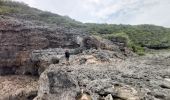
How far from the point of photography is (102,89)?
17516mm

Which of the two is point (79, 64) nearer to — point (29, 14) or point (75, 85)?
point (75, 85)

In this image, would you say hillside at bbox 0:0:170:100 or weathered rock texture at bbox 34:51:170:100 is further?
hillside at bbox 0:0:170:100

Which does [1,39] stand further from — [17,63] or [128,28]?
[128,28]

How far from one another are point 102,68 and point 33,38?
14745 millimetres

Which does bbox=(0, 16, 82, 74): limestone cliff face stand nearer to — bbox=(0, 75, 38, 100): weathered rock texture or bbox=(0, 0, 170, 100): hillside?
bbox=(0, 0, 170, 100): hillside

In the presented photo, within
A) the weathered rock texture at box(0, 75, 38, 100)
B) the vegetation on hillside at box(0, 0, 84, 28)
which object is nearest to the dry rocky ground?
the weathered rock texture at box(0, 75, 38, 100)

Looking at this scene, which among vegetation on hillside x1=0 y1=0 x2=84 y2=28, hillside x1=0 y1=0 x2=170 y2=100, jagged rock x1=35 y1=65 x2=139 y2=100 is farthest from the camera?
vegetation on hillside x1=0 y1=0 x2=84 y2=28

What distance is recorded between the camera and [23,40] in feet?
111

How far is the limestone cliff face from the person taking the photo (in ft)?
109

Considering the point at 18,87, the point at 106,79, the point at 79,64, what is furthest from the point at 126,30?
the point at 106,79

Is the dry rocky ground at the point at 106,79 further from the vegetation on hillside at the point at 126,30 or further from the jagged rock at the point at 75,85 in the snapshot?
the vegetation on hillside at the point at 126,30

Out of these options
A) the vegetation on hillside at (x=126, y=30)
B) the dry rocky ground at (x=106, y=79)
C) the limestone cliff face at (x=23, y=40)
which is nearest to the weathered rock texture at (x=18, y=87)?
the limestone cliff face at (x=23, y=40)

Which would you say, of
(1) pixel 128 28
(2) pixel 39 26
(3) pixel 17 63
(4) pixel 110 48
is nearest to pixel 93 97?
(4) pixel 110 48

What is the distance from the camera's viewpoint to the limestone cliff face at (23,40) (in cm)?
3316
